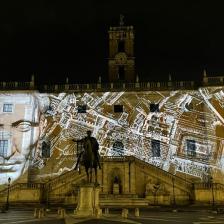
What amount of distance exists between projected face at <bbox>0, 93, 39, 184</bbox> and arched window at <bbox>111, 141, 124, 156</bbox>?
27.9 feet

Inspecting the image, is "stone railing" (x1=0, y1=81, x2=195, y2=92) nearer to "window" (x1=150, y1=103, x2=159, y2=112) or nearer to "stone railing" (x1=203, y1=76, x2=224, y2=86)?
"stone railing" (x1=203, y1=76, x2=224, y2=86)

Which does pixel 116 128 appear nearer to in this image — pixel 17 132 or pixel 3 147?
pixel 17 132

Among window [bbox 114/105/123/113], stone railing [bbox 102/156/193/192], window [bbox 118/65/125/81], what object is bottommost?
stone railing [bbox 102/156/193/192]

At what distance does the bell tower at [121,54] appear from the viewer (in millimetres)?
44906

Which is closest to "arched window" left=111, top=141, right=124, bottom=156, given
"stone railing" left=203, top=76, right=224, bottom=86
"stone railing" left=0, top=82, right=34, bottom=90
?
"stone railing" left=203, top=76, right=224, bottom=86

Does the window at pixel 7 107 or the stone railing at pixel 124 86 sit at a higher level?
the stone railing at pixel 124 86

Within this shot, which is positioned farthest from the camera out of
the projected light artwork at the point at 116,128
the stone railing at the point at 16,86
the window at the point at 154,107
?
the stone railing at the point at 16,86

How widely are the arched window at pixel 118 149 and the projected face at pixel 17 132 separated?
8504 mm

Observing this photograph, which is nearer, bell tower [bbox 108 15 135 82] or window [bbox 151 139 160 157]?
window [bbox 151 139 160 157]

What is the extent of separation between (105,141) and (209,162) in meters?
11.0

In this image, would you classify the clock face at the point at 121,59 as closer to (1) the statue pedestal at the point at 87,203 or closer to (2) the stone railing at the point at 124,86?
(2) the stone railing at the point at 124,86

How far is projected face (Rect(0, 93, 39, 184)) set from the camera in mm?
36656

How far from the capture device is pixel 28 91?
130 feet

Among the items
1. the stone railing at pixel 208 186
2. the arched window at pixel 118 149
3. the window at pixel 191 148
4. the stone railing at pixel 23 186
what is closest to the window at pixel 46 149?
the stone railing at pixel 23 186
